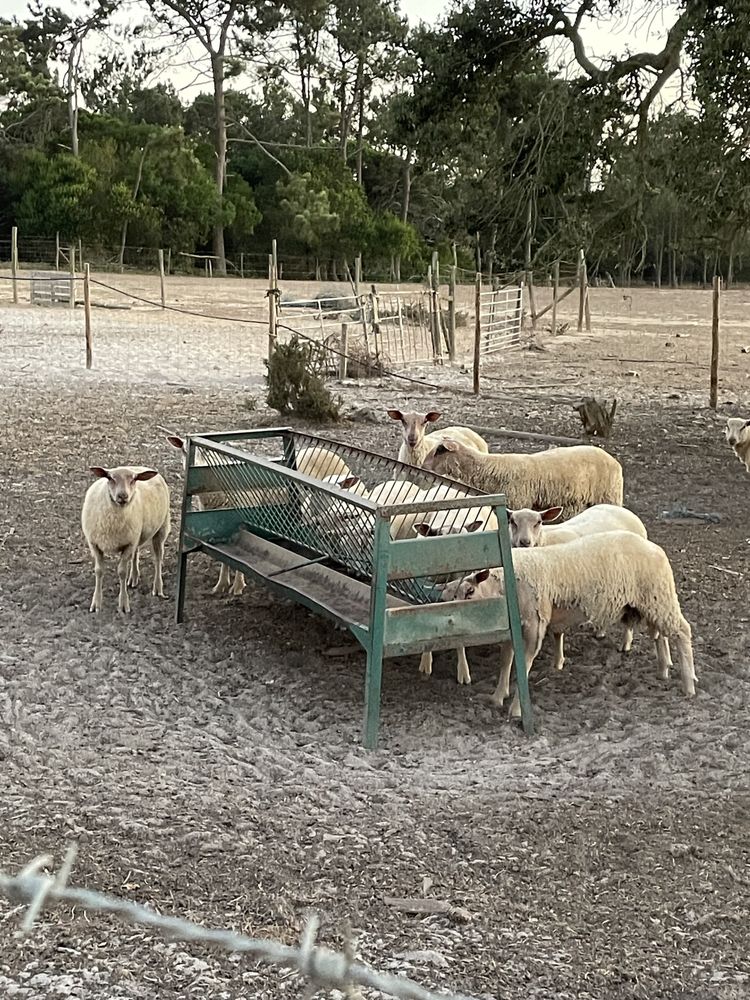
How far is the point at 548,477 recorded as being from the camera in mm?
9000

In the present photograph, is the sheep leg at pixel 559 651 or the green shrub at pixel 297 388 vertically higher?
the green shrub at pixel 297 388

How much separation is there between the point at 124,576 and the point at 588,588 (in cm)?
291

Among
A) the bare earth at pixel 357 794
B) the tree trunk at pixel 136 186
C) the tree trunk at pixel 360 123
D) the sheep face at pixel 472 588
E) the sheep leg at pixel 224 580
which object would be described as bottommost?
the bare earth at pixel 357 794

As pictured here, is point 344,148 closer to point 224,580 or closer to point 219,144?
point 219,144

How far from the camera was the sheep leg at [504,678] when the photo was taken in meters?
6.17

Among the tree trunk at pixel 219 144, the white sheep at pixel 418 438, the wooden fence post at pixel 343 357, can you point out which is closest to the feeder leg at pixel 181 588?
the white sheep at pixel 418 438

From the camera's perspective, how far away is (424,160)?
1481cm

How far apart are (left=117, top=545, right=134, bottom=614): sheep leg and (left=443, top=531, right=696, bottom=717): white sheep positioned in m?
2.19

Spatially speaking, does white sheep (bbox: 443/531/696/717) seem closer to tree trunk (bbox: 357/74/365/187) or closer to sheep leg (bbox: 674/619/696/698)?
sheep leg (bbox: 674/619/696/698)

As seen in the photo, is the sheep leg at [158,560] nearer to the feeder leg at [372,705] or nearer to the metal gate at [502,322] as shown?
the feeder leg at [372,705]

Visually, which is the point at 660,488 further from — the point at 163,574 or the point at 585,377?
the point at 585,377

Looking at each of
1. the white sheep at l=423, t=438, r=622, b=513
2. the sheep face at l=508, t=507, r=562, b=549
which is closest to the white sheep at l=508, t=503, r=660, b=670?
the sheep face at l=508, t=507, r=562, b=549

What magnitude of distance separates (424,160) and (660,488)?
5.62 meters

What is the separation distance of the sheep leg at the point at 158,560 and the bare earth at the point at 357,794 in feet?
0.85
